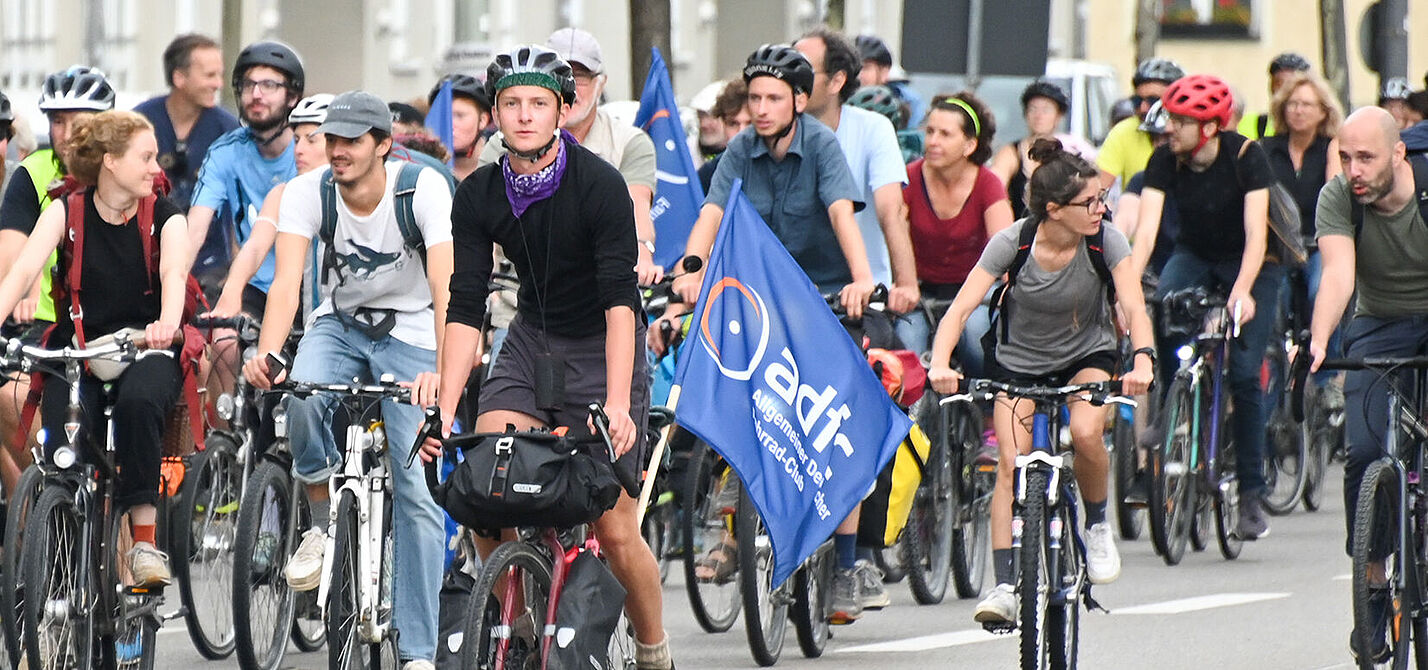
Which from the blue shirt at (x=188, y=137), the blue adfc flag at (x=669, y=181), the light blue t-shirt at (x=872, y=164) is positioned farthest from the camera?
the blue shirt at (x=188, y=137)

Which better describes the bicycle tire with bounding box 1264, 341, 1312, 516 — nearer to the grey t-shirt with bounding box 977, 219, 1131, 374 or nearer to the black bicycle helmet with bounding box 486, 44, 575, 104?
the grey t-shirt with bounding box 977, 219, 1131, 374

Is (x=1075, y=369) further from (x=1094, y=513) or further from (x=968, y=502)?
(x=968, y=502)

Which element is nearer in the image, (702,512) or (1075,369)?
(1075,369)

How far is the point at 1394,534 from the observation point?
8.24 metres

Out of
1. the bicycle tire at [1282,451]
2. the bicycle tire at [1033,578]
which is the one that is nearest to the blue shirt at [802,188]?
the bicycle tire at [1033,578]

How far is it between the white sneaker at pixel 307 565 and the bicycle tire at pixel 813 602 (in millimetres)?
1820

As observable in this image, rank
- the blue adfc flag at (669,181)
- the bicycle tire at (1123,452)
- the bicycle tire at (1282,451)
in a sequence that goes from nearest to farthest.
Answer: the blue adfc flag at (669,181)
the bicycle tire at (1123,452)
the bicycle tire at (1282,451)

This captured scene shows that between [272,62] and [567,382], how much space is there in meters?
3.78

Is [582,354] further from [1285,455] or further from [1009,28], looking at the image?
[1009,28]

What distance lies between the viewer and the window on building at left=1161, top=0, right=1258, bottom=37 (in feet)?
152

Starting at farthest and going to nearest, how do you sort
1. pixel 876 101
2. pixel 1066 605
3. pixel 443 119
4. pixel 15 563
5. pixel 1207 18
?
pixel 1207 18 → pixel 876 101 → pixel 443 119 → pixel 1066 605 → pixel 15 563

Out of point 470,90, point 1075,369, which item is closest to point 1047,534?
point 1075,369

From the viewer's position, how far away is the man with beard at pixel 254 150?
10.5 metres

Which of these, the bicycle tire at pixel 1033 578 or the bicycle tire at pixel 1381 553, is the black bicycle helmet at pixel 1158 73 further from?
A: the bicycle tire at pixel 1033 578
